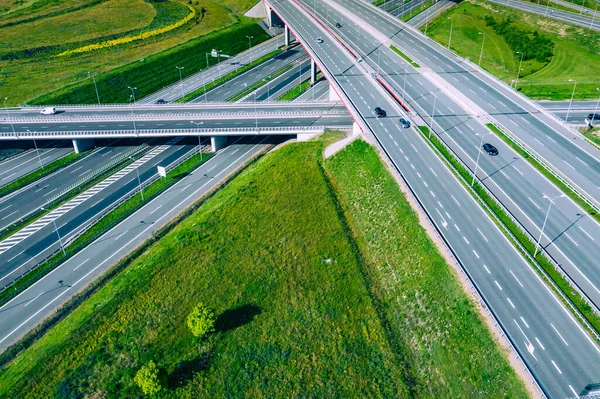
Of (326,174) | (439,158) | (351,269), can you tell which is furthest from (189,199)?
(439,158)

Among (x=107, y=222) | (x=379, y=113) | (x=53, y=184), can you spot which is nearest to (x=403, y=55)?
(x=379, y=113)

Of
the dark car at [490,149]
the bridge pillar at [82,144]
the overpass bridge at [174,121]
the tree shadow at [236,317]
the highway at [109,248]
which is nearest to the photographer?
the tree shadow at [236,317]

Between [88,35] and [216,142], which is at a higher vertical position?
[88,35]

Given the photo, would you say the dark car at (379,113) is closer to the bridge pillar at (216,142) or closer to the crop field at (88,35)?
the bridge pillar at (216,142)

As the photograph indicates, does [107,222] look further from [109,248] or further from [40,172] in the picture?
[40,172]

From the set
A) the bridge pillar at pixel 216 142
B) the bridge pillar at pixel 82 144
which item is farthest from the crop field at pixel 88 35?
the bridge pillar at pixel 216 142
